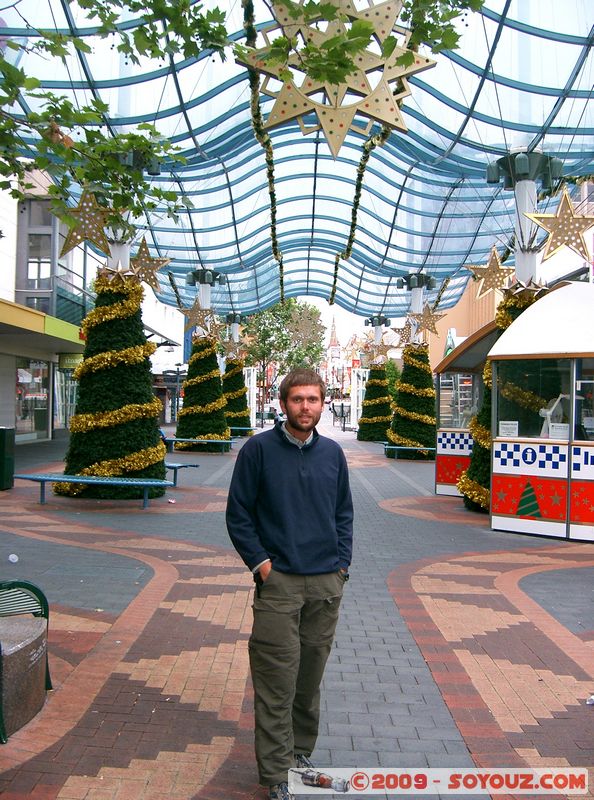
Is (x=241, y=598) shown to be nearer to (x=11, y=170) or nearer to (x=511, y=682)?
(x=511, y=682)

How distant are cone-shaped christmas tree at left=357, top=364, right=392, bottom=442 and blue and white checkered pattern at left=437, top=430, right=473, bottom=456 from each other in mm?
15275

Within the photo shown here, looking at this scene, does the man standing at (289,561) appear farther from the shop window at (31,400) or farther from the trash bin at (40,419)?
the trash bin at (40,419)

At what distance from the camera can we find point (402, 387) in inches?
858

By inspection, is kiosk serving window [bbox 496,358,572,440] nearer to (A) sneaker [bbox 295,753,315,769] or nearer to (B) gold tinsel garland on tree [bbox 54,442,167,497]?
(B) gold tinsel garland on tree [bbox 54,442,167,497]

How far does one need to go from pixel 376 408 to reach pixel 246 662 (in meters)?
25.4

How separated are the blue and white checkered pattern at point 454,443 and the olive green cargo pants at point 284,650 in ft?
34.8

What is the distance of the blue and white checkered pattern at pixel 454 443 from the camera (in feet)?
44.1

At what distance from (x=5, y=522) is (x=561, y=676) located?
283 inches

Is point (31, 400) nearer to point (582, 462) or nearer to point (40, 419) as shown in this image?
point (40, 419)

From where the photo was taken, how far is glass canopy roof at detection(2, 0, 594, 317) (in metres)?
13.2

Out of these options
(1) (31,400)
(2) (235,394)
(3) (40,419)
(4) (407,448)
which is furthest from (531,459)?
(3) (40,419)

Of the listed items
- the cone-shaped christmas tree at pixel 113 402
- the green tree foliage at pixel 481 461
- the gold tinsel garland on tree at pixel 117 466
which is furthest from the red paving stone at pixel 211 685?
the cone-shaped christmas tree at pixel 113 402

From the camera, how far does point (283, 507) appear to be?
314 cm

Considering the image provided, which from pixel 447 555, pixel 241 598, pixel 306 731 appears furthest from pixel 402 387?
pixel 306 731
